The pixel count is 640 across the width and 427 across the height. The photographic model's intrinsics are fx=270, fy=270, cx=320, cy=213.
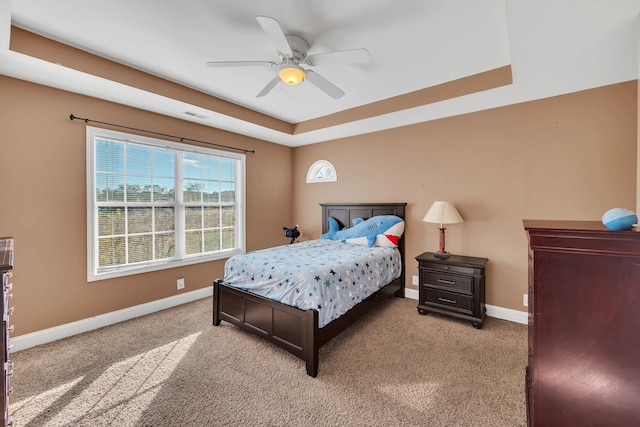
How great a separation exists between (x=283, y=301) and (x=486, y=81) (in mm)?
2804

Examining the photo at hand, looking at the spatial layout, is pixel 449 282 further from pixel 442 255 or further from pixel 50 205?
pixel 50 205

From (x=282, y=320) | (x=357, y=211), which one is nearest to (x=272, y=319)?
(x=282, y=320)

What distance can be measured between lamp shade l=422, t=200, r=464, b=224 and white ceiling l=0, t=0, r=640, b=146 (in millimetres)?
1129

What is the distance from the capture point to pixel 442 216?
309cm

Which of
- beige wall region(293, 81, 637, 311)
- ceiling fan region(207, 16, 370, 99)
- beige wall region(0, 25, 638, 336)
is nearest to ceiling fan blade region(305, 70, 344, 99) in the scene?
ceiling fan region(207, 16, 370, 99)

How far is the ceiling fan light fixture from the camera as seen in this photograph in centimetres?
205

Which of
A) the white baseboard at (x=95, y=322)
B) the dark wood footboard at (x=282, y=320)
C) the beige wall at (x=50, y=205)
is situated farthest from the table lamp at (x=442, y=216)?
the beige wall at (x=50, y=205)

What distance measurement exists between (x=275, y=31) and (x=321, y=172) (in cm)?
311

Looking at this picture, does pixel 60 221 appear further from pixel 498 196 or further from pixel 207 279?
pixel 498 196

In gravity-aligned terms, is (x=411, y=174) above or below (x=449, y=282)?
above

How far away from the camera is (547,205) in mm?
2777

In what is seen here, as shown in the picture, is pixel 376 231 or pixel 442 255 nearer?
pixel 442 255

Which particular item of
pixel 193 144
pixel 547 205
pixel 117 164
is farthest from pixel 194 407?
pixel 547 205

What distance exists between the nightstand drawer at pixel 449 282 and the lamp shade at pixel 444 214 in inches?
23.7
